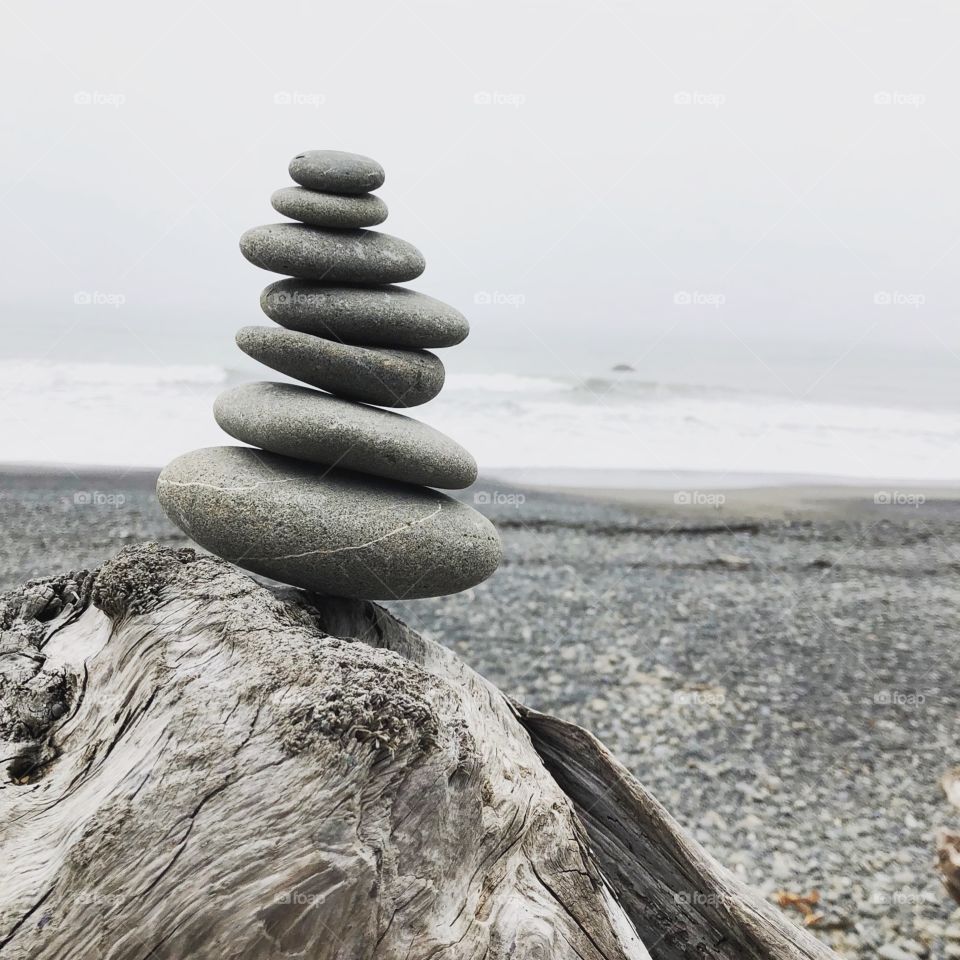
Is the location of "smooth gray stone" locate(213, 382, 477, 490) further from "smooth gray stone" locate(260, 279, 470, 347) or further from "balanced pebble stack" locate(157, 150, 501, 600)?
"smooth gray stone" locate(260, 279, 470, 347)

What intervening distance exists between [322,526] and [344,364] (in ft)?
2.28

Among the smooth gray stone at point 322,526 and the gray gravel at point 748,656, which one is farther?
the gray gravel at point 748,656

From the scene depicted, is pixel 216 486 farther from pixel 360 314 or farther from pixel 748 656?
pixel 748 656

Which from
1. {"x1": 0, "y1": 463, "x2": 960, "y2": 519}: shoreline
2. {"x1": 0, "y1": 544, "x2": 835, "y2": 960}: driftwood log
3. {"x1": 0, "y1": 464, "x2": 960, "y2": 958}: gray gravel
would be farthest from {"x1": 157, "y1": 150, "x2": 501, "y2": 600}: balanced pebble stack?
{"x1": 0, "y1": 463, "x2": 960, "y2": 519}: shoreline

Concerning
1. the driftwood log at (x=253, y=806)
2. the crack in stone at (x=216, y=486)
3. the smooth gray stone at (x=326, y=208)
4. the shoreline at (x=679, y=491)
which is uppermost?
the smooth gray stone at (x=326, y=208)

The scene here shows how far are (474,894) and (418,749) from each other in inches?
18.7

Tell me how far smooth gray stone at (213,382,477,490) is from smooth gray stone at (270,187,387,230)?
71cm

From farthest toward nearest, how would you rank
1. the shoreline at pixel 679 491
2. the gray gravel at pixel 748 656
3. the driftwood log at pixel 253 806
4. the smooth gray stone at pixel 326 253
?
the shoreline at pixel 679 491 < the gray gravel at pixel 748 656 < the smooth gray stone at pixel 326 253 < the driftwood log at pixel 253 806

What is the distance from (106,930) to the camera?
215 cm

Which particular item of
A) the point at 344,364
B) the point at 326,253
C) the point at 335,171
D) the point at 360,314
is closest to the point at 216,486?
the point at 344,364

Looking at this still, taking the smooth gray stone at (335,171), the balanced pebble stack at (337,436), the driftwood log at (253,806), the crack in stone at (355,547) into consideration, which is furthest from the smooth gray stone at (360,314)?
the driftwood log at (253,806)

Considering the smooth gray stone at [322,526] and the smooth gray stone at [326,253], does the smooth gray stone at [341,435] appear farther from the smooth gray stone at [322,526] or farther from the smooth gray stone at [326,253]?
the smooth gray stone at [326,253]

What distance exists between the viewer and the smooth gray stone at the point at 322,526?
3.58 metres

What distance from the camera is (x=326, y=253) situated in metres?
3.75
